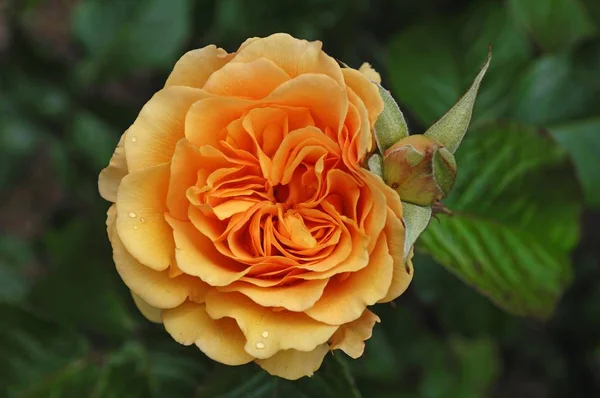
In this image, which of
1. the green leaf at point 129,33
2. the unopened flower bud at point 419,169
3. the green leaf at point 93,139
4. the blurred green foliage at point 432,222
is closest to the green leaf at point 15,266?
the blurred green foliage at point 432,222

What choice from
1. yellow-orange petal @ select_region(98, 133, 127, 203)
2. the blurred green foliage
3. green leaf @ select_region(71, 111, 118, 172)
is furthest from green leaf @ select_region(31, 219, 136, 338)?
yellow-orange petal @ select_region(98, 133, 127, 203)

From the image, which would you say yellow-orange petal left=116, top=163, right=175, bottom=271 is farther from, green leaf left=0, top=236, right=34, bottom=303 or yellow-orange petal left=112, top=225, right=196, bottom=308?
green leaf left=0, top=236, right=34, bottom=303

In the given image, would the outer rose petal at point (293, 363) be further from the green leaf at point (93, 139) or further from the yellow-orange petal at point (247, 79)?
the green leaf at point (93, 139)

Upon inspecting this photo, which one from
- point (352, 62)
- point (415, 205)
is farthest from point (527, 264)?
point (352, 62)

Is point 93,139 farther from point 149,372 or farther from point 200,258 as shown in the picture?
point 200,258

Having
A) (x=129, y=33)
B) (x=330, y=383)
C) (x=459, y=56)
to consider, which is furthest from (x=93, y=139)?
(x=330, y=383)

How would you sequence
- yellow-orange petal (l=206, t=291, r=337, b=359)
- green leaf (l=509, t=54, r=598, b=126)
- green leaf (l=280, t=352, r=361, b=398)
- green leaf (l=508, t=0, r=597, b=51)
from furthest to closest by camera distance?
green leaf (l=509, t=54, r=598, b=126) → green leaf (l=508, t=0, r=597, b=51) → green leaf (l=280, t=352, r=361, b=398) → yellow-orange petal (l=206, t=291, r=337, b=359)
